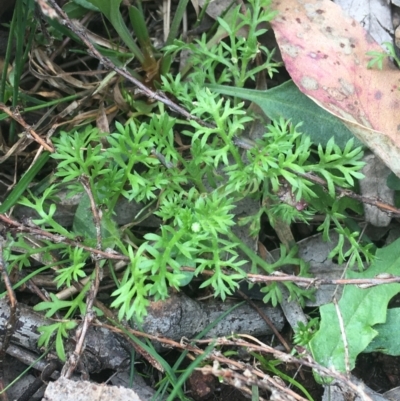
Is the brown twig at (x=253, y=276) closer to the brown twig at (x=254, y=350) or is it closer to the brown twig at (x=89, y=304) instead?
the brown twig at (x=89, y=304)

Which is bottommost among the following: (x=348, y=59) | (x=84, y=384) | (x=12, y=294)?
(x=84, y=384)

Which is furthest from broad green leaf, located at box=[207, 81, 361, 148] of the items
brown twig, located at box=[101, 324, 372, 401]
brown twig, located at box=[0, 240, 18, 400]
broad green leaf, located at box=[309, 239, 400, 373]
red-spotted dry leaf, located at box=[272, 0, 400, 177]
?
brown twig, located at box=[0, 240, 18, 400]

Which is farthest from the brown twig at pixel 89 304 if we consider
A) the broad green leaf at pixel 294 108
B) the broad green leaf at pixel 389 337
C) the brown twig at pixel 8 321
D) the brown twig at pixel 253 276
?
the broad green leaf at pixel 389 337

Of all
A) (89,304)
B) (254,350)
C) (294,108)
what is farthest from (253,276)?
(294,108)

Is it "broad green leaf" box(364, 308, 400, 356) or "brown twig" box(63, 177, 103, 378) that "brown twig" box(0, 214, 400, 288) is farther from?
"broad green leaf" box(364, 308, 400, 356)

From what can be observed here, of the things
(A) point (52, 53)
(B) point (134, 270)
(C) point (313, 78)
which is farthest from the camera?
(A) point (52, 53)

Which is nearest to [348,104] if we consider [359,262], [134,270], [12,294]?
[359,262]

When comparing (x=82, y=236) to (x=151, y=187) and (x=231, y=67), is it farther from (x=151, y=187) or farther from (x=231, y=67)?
(x=231, y=67)
